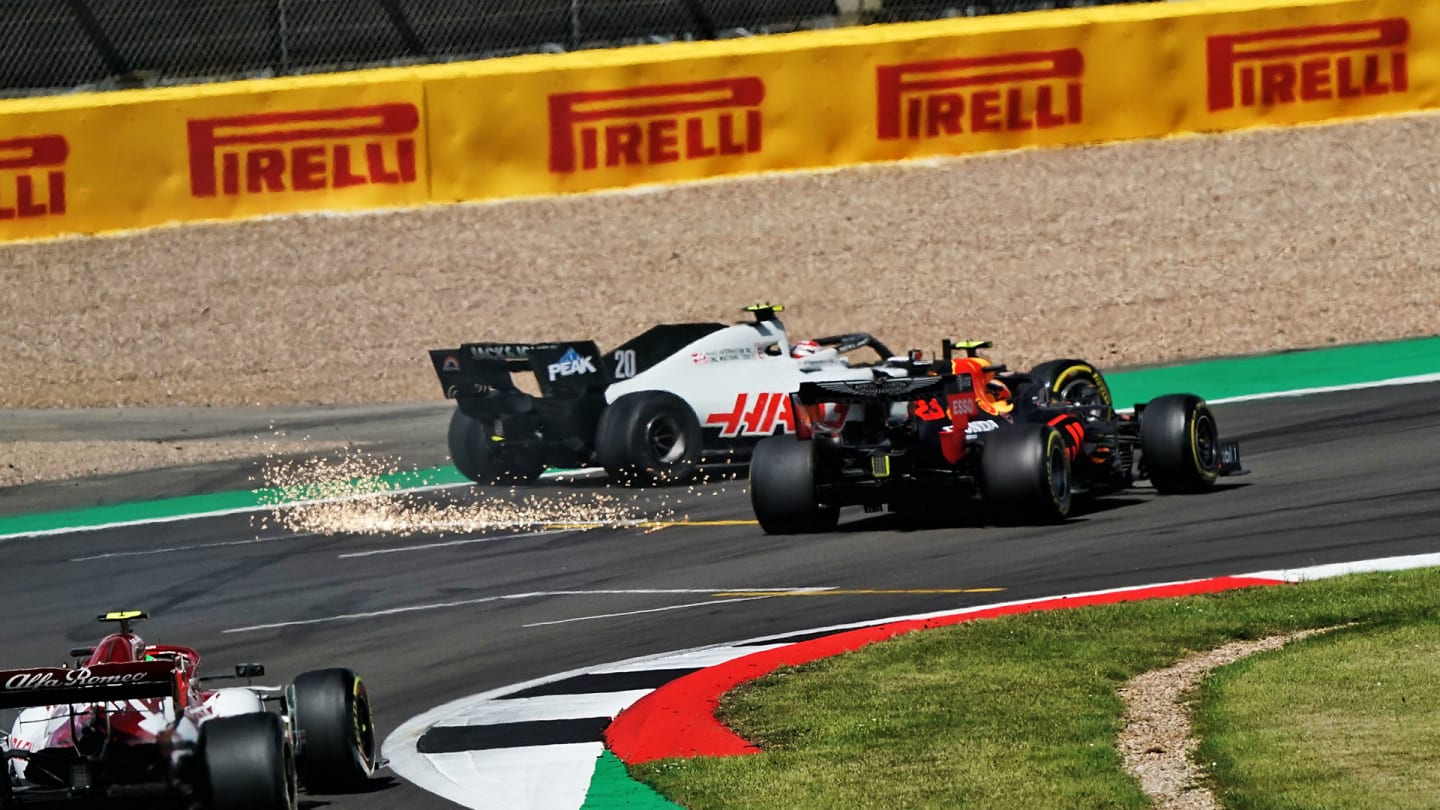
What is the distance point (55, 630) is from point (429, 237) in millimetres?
12204

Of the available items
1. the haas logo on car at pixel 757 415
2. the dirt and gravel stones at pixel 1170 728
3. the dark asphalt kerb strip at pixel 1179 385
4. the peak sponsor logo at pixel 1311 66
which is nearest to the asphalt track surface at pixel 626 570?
the haas logo on car at pixel 757 415

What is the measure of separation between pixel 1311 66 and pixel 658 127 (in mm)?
7696

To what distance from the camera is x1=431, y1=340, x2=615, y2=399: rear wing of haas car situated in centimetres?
1922

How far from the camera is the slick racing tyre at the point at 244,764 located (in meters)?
8.24

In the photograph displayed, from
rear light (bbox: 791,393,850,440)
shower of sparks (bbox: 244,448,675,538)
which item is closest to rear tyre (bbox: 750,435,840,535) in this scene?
rear light (bbox: 791,393,850,440)

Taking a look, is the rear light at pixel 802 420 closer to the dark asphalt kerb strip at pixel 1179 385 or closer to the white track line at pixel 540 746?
the white track line at pixel 540 746

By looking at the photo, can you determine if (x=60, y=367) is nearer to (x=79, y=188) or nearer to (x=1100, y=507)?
(x=79, y=188)

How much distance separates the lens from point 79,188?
26344 mm

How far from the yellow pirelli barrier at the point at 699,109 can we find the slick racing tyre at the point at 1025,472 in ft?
35.5

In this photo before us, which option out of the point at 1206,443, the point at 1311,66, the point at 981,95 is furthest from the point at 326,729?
the point at 1311,66

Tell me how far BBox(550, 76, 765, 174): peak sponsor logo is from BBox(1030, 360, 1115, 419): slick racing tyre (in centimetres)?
950

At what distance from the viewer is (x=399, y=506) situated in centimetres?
1980

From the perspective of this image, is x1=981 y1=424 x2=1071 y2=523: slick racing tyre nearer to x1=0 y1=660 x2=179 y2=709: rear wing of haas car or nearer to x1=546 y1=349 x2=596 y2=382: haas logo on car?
x1=546 y1=349 x2=596 y2=382: haas logo on car

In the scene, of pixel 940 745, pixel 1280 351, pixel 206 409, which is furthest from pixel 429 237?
pixel 940 745
